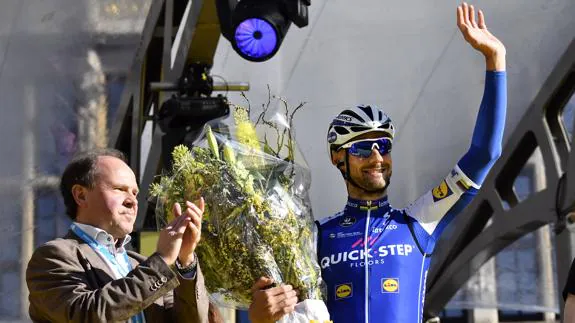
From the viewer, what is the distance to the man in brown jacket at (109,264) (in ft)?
9.32

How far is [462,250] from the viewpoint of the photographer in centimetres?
1241

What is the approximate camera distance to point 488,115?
3797mm

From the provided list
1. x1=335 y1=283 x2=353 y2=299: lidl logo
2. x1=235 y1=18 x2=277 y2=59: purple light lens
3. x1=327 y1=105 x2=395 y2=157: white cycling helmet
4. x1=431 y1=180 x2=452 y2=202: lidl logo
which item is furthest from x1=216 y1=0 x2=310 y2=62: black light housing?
x1=335 y1=283 x2=353 y2=299: lidl logo

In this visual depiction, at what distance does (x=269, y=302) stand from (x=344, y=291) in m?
0.76

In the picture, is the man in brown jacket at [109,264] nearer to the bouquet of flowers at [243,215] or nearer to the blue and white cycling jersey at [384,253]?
the bouquet of flowers at [243,215]

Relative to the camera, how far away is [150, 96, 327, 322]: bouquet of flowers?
126 inches

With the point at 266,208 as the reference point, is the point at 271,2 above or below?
above

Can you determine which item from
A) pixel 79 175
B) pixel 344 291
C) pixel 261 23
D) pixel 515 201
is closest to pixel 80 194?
pixel 79 175

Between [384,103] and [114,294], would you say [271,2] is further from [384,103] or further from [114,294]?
[384,103]

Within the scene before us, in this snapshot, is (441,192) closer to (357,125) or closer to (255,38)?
(357,125)

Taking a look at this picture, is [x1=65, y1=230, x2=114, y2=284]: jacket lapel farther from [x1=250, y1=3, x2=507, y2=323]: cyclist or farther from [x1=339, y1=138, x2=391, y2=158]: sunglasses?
[x1=339, y1=138, x2=391, y2=158]: sunglasses

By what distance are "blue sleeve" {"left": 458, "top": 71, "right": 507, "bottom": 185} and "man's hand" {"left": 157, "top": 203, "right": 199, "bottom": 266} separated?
1218mm

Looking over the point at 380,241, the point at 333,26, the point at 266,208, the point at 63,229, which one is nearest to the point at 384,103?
the point at 333,26

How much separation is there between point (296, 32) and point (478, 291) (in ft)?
13.4
